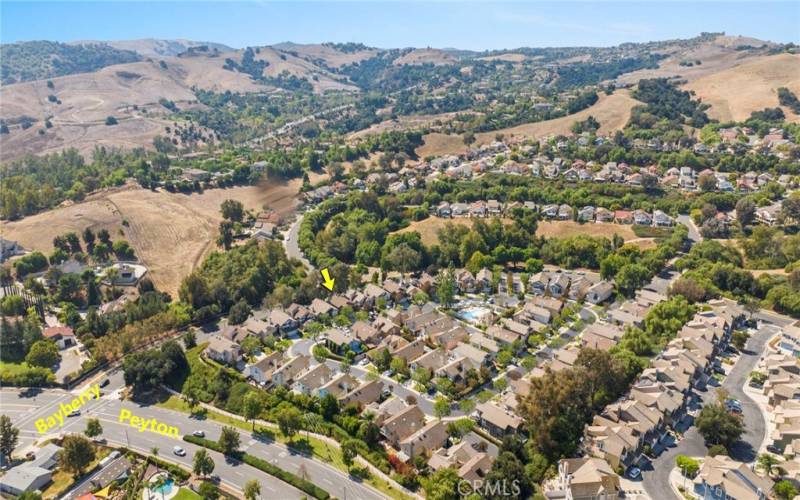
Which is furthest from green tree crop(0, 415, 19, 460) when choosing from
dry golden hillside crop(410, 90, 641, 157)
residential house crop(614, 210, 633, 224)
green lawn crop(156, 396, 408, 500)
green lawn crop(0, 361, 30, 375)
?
dry golden hillside crop(410, 90, 641, 157)

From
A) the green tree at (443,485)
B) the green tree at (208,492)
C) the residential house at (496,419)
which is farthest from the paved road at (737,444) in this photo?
the green tree at (208,492)

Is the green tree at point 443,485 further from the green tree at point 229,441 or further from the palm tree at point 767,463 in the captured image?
the palm tree at point 767,463

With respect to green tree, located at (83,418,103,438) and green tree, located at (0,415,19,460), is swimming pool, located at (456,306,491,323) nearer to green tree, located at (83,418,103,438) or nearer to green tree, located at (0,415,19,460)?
green tree, located at (83,418,103,438)

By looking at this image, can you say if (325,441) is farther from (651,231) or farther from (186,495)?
(651,231)

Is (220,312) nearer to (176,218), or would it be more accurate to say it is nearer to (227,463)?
(227,463)

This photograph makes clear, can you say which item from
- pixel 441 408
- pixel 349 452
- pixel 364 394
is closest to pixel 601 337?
pixel 441 408

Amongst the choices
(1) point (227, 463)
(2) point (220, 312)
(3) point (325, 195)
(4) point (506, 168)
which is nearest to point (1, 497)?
(1) point (227, 463)
